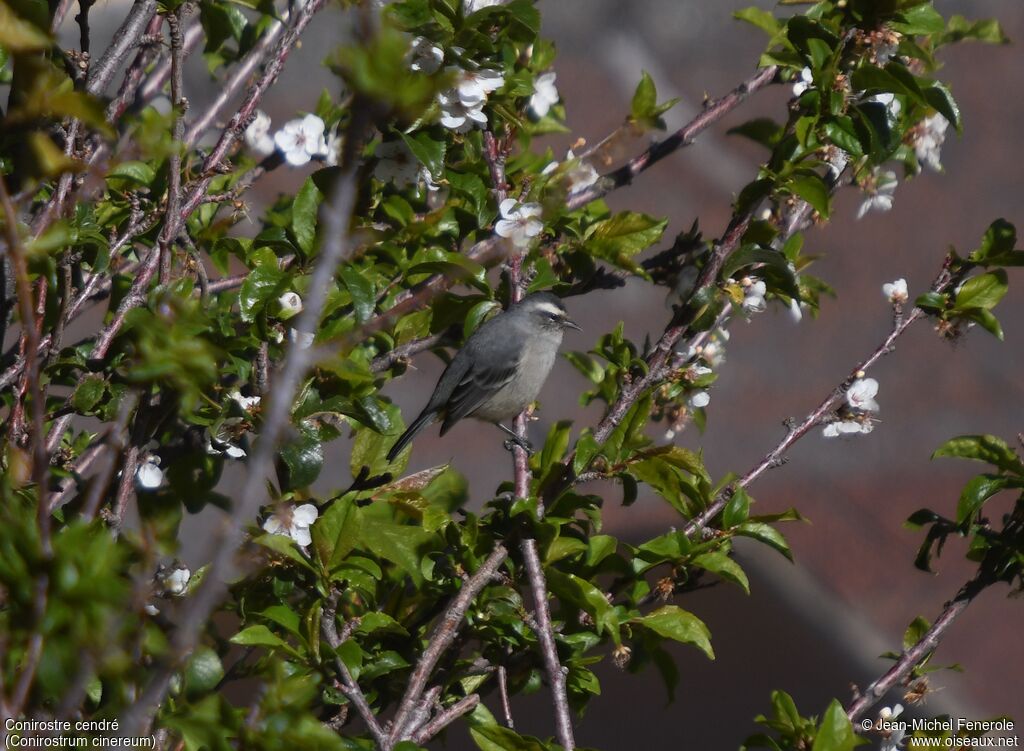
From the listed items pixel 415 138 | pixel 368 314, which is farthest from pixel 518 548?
pixel 415 138

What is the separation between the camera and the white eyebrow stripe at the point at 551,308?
416cm

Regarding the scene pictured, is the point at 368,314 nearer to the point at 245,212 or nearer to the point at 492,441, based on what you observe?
the point at 245,212

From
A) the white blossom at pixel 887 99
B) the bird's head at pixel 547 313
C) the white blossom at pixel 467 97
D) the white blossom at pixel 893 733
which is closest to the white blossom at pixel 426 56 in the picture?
the white blossom at pixel 467 97

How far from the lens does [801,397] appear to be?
22.7 feet

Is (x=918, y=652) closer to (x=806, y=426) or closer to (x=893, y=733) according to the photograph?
(x=893, y=733)

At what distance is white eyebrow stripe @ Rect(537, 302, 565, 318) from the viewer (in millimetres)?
4156

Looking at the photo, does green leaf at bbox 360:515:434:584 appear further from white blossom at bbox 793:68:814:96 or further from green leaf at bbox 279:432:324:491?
white blossom at bbox 793:68:814:96

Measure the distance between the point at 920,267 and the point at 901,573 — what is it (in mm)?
2316

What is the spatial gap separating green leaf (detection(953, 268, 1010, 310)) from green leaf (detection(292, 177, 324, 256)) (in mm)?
1312

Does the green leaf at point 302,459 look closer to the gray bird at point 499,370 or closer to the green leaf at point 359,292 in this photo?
the green leaf at point 359,292

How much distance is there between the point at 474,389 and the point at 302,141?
6.68 ft

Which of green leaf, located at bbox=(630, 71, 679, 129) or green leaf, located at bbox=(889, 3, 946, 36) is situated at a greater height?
green leaf, located at bbox=(889, 3, 946, 36)

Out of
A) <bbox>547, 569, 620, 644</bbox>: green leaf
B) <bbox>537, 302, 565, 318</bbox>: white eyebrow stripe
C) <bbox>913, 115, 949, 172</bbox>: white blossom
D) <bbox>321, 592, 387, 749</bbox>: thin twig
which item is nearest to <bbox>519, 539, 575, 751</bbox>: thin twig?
<bbox>547, 569, 620, 644</bbox>: green leaf

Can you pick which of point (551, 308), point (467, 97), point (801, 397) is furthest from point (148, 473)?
point (801, 397)
